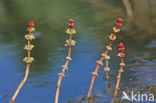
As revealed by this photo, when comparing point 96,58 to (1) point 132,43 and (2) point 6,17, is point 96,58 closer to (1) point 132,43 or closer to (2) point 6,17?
(1) point 132,43

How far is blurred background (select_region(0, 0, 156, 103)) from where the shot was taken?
3.66m

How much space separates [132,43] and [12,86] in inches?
95.7

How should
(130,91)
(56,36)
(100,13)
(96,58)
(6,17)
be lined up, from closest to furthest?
(130,91) → (96,58) → (56,36) → (100,13) → (6,17)

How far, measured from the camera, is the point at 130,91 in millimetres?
3418

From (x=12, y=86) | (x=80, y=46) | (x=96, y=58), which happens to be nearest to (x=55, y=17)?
(x=80, y=46)

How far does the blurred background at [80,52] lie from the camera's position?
3664 mm

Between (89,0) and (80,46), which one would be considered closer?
(80,46)

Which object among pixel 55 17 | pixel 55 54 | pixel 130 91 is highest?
pixel 55 17

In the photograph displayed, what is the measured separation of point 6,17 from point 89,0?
3.03m

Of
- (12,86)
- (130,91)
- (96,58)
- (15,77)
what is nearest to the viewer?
(130,91)

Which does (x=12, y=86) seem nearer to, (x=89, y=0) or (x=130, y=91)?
(x=130, y=91)

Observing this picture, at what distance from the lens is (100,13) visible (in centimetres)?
911

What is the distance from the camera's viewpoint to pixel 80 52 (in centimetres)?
543

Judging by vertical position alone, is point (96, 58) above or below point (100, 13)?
below
